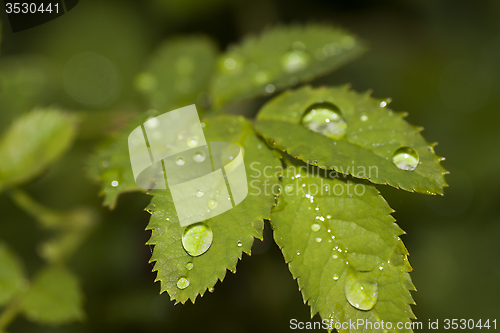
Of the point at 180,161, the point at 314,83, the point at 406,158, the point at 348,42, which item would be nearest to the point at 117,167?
the point at 180,161

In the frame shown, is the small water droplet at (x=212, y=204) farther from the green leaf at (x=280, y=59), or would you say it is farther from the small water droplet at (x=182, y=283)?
the green leaf at (x=280, y=59)

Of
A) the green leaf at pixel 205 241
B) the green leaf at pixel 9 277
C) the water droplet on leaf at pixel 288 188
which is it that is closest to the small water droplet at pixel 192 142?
the green leaf at pixel 205 241

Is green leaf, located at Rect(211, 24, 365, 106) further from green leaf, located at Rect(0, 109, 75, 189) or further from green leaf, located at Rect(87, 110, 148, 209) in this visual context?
green leaf, located at Rect(0, 109, 75, 189)

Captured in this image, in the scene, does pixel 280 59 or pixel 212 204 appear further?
pixel 280 59

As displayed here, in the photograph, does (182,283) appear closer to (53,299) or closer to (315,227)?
(315,227)

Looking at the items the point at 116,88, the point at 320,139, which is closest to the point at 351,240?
the point at 320,139

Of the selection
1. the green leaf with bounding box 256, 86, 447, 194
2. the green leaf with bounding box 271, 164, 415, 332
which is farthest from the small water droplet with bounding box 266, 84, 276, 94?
the green leaf with bounding box 271, 164, 415, 332

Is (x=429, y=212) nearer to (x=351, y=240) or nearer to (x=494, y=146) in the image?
(x=494, y=146)

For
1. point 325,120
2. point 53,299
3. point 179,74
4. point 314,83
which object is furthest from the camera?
point 314,83
